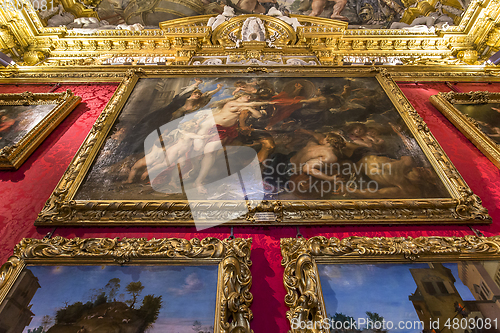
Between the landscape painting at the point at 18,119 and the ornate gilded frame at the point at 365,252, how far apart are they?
4.64 meters

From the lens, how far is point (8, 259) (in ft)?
9.66

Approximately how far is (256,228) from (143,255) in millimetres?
1373

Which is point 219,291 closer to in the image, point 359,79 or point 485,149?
point 485,149

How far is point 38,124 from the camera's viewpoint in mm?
4723

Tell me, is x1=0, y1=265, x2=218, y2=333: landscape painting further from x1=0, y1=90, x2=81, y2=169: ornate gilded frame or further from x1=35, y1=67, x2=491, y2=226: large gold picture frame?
x1=0, y1=90, x2=81, y2=169: ornate gilded frame

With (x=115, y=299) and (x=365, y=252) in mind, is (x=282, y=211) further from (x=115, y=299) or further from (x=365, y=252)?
(x=115, y=299)

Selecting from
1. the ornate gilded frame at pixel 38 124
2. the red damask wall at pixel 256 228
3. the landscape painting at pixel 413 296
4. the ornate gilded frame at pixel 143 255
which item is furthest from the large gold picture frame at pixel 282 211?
the ornate gilded frame at pixel 38 124

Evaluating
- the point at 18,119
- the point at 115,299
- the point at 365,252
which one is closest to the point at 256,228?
the point at 365,252

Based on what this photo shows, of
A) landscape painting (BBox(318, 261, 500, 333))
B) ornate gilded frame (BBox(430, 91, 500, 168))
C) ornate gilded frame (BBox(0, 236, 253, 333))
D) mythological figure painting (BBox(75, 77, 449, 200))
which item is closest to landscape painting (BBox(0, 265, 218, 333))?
ornate gilded frame (BBox(0, 236, 253, 333))

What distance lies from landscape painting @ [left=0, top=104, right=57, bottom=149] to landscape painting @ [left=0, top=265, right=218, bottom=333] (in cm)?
270

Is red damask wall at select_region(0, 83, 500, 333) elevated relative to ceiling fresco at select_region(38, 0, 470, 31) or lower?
lower

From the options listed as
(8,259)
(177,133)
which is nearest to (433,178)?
(177,133)

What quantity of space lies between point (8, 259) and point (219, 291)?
230 cm

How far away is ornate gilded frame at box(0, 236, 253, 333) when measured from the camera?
9.24 ft
